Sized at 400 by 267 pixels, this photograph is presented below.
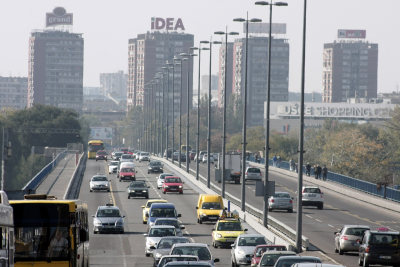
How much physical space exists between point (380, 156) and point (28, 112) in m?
68.2

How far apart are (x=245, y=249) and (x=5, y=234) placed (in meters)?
14.6

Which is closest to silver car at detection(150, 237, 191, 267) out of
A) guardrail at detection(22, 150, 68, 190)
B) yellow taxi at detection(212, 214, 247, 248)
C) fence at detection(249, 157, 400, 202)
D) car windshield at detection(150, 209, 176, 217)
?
yellow taxi at detection(212, 214, 247, 248)

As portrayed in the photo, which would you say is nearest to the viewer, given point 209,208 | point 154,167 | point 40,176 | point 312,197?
point 209,208

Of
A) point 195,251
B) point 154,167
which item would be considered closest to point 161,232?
point 195,251

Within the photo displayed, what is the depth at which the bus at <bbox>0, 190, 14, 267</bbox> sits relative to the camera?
1230 centimetres

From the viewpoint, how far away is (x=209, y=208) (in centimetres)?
4291

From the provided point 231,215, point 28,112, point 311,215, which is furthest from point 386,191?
point 28,112

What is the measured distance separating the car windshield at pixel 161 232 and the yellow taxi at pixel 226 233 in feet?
10.00

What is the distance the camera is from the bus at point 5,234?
1230 centimetres

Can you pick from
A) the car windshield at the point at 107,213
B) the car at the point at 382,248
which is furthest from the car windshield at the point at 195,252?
the car windshield at the point at 107,213

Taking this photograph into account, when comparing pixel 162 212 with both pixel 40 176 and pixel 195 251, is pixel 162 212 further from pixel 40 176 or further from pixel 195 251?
pixel 40 176

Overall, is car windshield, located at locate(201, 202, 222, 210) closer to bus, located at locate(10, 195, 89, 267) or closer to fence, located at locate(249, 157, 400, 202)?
fence, located at locate(249, 157, 400, 202)

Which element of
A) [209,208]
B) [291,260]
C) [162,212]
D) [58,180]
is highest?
[291,260]

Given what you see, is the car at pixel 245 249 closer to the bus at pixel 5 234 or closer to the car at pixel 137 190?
the bus at pixel 5 234
